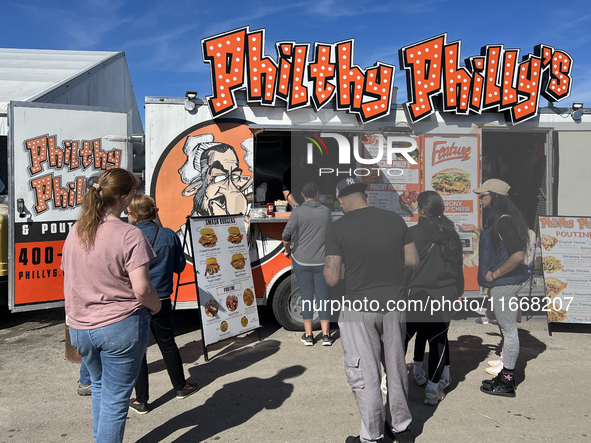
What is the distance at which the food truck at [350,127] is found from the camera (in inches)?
223

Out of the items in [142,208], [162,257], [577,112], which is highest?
[577,112]

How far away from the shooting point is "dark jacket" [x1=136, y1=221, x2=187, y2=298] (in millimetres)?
3824

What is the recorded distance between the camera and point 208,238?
511 cm

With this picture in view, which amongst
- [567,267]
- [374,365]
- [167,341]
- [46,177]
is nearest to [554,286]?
[567,267]

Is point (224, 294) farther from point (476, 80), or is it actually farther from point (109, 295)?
point (476, 80)

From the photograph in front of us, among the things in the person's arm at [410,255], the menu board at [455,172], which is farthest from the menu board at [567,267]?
the person's arm at [410,255]

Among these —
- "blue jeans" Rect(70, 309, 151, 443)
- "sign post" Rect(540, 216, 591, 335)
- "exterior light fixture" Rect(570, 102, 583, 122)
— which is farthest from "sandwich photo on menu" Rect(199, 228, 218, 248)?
"exterior light fixture" Rect(570, 102, 583, 122)

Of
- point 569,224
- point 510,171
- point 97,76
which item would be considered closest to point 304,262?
point 569,224

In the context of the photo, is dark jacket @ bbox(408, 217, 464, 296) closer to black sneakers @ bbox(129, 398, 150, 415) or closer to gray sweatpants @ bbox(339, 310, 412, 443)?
gray sweatpants @ bbox(339, 310, 412, 443)

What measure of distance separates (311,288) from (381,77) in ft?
9.11

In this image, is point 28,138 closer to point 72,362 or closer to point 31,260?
point 31,260

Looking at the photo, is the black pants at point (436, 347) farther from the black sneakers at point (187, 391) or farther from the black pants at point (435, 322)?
the black sneakers at point (187, 391)

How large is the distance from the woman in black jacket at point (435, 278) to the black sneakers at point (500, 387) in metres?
0.48

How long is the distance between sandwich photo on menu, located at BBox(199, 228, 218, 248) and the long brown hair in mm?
2455
